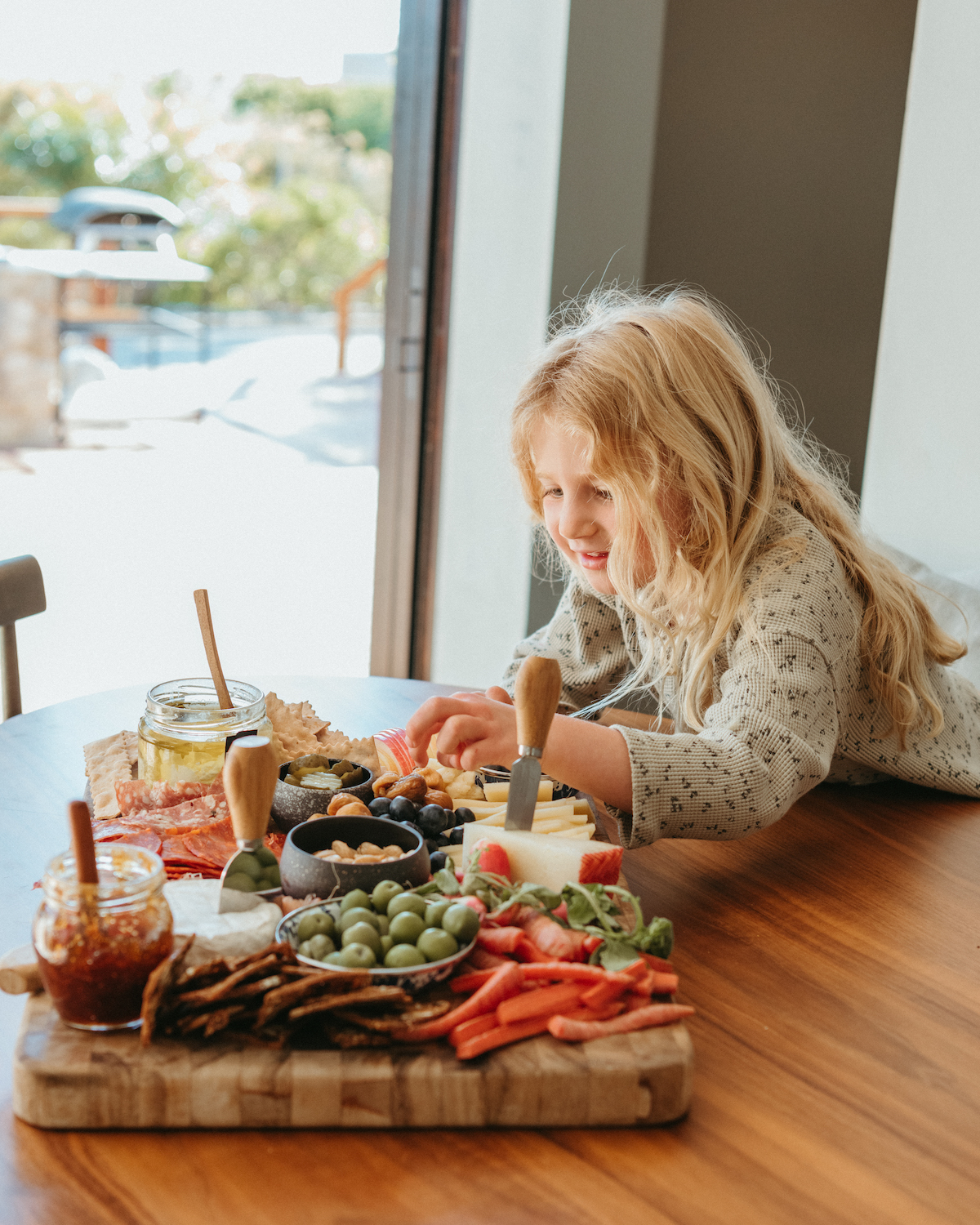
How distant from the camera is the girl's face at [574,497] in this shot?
53.7 inches

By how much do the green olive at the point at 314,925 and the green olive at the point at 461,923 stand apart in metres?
0.08

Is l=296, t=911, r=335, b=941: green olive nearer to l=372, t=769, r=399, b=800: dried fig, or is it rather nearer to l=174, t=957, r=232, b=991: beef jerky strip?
l=174, t=957, r=232, b=991: beef jerky strip

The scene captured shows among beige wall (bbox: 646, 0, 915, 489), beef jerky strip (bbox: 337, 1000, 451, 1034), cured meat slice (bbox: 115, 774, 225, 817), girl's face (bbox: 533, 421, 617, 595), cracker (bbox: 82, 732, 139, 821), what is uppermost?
beige wall (bbox: 646, 0, 915, 489)

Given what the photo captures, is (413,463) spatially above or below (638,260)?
below

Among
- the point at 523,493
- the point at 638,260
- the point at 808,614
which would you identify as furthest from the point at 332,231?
the point at 808,614

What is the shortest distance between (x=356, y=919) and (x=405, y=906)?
0.04 metres

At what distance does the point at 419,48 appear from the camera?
3180mm

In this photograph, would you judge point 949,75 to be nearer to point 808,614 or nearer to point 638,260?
point 638,260

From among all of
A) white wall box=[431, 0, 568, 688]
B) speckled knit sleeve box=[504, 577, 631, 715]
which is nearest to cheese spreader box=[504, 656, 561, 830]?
speckled knit sleeve box=[504, 577, 631, 715]

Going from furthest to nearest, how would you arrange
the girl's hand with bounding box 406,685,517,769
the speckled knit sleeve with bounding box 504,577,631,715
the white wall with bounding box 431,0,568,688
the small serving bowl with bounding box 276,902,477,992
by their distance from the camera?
1. the white wall with bounding box 431,0,568,688
2. the speckled knit sleeve with bounding box 504,577,631,715
3. the girl's hand with bounding box 406,685,517,769
4. the small serving bowl with bounding box 276,902,477,992

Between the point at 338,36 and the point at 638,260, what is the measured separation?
1.71 metres

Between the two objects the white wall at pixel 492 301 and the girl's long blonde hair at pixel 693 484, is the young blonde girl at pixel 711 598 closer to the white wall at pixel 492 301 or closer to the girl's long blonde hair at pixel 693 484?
the girl's long blonde hair at pixel 693 484

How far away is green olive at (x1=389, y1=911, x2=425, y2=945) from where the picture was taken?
2.68 feet

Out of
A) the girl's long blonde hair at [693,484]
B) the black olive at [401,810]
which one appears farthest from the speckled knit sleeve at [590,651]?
the black olive at [401,810]
